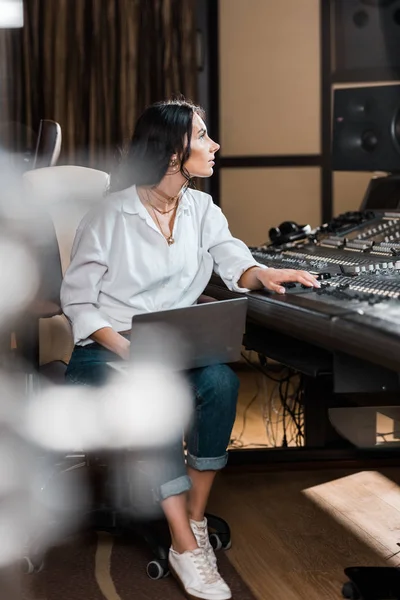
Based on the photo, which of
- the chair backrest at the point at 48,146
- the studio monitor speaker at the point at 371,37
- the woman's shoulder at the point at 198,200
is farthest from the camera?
the studio monitor speaker at the point at 371,37

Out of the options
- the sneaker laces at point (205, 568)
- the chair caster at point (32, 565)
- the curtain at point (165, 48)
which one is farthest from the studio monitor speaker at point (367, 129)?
the curtain at point (165, 48)

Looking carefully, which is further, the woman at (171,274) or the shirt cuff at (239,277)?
the shirt cuff at (239,277)

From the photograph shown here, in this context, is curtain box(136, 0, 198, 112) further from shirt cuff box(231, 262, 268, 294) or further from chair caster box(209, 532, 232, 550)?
chair caster box(209, 532, 232, 550)

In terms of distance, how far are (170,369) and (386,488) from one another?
44.8 inches

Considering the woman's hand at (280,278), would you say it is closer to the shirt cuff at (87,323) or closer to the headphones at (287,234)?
the shirt cuff at (87,323)

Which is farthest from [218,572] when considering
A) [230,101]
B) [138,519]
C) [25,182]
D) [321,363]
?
[230,101]

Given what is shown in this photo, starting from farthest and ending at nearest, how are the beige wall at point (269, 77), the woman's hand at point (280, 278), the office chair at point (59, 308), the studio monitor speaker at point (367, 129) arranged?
the beige wall at point (269, 77) < the studio monitor speaker at point (367, 129) < the office chair at point (59, 308) < the woman's hand at point (280, 278)

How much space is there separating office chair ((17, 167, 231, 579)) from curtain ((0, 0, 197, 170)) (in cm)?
166

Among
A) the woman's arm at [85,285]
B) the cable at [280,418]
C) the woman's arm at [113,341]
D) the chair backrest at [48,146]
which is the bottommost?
the cable at [280,418]

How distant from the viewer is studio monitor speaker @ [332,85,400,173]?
2.81 m

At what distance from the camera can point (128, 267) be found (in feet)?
7.39

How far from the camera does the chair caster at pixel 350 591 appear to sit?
1990mm

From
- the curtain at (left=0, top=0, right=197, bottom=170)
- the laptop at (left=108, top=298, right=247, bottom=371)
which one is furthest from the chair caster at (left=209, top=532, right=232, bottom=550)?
the curtain at (left=0, top=0, right=197, bottom=170)

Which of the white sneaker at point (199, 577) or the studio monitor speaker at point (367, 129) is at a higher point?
the studio monitor speaker at point (367, 129)
